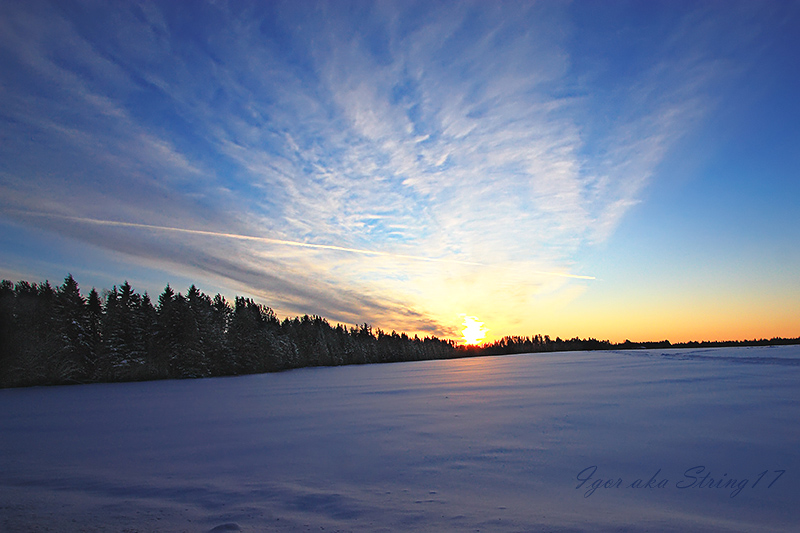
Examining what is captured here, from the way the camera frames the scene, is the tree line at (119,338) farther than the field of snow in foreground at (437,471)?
Yes

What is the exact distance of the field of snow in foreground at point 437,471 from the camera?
4.81m

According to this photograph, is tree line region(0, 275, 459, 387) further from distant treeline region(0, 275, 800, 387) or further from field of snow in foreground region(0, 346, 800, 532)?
field of snow in foreground region(0, 346, 800, 532)

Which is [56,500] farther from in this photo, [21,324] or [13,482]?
[21,324]

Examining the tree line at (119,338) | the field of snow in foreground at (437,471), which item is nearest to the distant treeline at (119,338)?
the tree line at (119,338)

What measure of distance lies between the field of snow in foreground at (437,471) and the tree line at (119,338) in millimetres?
48658

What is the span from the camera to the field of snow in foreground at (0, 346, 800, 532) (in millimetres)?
4812

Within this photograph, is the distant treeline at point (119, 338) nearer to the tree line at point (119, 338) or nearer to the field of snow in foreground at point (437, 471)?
the tree line at point (119, 338)

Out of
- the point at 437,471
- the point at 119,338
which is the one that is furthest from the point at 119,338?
the point at 437,471

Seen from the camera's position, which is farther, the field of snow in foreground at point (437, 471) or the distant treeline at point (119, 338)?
the distant treeline at point (119, 338)

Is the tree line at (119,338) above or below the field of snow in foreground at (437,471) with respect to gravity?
above

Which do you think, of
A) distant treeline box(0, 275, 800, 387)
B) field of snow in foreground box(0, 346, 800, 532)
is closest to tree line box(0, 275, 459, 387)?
distant treeline box(0, 275, 800, 387)

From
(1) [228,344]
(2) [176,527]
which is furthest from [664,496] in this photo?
(1) [228,344]

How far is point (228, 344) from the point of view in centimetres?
7150

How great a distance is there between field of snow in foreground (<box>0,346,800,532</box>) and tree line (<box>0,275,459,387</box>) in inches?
1916
